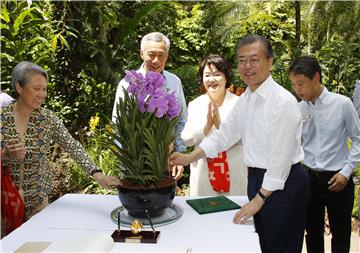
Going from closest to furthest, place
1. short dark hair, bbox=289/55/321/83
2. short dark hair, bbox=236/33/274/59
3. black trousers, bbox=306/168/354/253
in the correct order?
short dark hair, bbox=236/33/274/59 → short dark hair, bbox=289/55/321/83 → black trousers, bbox=306/168/354/253

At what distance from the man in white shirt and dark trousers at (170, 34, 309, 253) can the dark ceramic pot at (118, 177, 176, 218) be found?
0.87ft

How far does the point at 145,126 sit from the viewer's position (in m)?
1.75

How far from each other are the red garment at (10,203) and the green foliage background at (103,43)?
2.87 meters

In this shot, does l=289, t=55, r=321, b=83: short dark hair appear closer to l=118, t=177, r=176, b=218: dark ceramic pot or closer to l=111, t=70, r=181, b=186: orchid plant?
l=111, t=70, r=181, b=186: orchid plant

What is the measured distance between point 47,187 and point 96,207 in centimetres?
47

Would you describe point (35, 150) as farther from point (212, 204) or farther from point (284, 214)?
point (284, 214)

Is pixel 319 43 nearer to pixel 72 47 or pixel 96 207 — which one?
pixel 72 47

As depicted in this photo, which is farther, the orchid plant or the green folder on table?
the green folder on table

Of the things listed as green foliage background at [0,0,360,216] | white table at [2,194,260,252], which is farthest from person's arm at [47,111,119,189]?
green foliage background at [0,0,360,216]

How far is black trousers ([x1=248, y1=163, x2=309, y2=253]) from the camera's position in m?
1.91

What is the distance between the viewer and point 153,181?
178 centimetres

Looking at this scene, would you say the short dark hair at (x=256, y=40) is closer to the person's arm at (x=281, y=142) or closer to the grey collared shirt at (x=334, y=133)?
the person's arm at (x=281, y=142)

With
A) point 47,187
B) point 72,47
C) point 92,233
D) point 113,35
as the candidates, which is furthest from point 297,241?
point 113,35

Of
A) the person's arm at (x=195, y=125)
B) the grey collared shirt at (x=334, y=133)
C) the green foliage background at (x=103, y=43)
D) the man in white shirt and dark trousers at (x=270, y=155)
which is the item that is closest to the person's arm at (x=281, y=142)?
the man in white shirt and dark trousers at (x=270, y=155)
